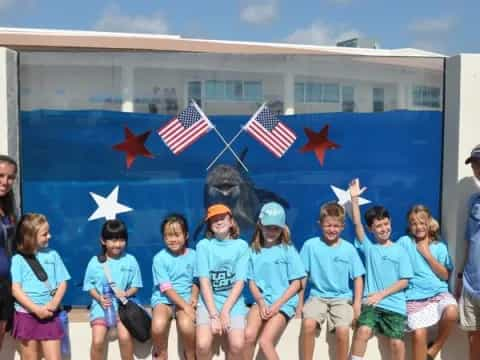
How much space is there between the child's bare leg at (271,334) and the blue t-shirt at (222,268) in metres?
0.21

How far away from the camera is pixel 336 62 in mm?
5012

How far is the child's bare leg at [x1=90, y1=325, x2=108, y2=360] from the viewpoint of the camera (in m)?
4.31

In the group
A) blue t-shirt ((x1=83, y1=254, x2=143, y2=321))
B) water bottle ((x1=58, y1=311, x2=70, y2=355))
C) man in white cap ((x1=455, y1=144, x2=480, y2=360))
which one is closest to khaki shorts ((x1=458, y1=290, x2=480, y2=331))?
man in white cap ((x1=455, y1=144, x2=480, y2=360))

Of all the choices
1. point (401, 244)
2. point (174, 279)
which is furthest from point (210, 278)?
point (401, 244)

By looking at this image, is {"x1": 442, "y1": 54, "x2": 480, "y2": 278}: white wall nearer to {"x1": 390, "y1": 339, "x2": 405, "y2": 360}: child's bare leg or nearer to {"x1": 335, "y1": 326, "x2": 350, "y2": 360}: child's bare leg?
{"x1": 390, "y1": 339, "x2": 405, "y2": 360}: child's bare leg

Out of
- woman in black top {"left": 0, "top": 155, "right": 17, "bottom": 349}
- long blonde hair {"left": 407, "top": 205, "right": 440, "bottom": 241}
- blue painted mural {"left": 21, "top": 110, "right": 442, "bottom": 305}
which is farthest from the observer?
blue painted mural {"left": 21, "top": 110, "right": 442, "bottom": 305}

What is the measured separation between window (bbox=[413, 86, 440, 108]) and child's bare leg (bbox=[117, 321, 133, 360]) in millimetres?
2953

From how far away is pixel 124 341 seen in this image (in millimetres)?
4336

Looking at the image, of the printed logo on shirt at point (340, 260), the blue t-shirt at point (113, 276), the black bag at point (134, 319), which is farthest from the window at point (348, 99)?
the black bag at point (134, 319)

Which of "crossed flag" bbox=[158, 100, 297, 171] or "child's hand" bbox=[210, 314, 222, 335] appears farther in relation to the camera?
"crossed flag" bbox=[158, 100, 297, 171]

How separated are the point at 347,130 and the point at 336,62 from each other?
1.88 feet

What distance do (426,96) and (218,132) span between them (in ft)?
5.77

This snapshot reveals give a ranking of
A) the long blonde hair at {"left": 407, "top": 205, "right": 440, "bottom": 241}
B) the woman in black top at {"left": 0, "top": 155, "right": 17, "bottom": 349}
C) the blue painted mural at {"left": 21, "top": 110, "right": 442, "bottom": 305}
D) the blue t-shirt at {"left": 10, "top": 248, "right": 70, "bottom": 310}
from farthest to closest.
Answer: the blue painted mural at {"left": 21, "top": 110, "right": 442, "bottom": 305} → the long blonde hair at {"left": 407, "top": 205, "right": 440, "bottom": 241} → the blue t-shirt at {"left": 10, "top": 248, "right": 70, "bottom": 310} → the woman in black top at {"left": 0, "top": 155, "right": 17, "bottom": 349}

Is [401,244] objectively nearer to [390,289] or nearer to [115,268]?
[390,289]
